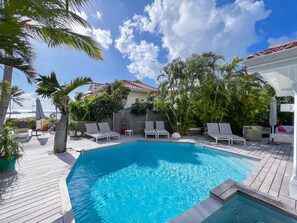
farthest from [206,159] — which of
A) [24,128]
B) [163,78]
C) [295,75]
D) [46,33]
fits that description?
[24,128]

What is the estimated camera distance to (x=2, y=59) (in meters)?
3.13

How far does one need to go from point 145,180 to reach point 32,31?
5627 mm

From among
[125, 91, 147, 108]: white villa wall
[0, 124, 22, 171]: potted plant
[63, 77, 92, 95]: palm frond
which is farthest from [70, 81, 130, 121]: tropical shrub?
[0, 124, 22, 171]: potted plant

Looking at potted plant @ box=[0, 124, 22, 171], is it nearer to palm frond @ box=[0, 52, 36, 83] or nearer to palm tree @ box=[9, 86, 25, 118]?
palm frond @ box=[0, 52, 36, 83]

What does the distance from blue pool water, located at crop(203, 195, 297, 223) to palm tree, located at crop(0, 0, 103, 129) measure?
187 inches

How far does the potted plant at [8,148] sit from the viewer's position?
14.8 feet

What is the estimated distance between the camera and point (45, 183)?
403 cm

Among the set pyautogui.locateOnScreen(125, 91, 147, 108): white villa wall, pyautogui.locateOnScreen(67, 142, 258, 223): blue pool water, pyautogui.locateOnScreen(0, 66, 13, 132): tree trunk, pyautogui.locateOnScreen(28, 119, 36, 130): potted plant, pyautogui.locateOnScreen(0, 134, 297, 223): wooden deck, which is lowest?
pyautogui.locateOnScreen(67, 142, 258, 223): blue pool water

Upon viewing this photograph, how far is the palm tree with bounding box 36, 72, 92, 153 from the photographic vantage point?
6.02 m

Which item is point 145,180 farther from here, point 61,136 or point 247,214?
point 61,136

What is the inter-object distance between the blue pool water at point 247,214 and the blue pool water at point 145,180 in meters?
0.89

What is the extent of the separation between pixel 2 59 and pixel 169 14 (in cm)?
855

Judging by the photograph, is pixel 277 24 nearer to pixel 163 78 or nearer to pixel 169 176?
pixel 163 78

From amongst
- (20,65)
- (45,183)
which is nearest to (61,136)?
(45,183)
